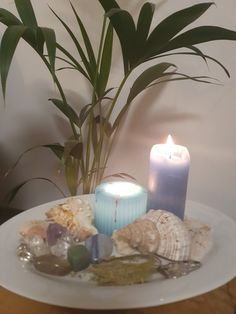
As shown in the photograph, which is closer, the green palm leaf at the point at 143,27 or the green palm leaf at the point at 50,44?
the green palm leaf at the point at 50,44

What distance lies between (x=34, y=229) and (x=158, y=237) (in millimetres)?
198

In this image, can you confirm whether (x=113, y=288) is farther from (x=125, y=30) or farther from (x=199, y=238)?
(x=125, y=30)

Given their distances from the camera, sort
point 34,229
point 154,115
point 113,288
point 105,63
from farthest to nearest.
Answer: point 154,115
point 105,63
point 34,229
point 113,288

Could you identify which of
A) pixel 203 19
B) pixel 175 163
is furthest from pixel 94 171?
pixel 203 19

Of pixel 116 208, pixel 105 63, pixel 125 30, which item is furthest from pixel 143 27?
pixel 116 208

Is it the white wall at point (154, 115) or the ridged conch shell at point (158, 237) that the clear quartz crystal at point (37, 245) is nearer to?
the ridged conch shell at point (158, 237)

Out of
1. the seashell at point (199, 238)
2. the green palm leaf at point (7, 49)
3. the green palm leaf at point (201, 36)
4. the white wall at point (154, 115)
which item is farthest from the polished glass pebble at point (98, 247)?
the white wall at point (154, 115)

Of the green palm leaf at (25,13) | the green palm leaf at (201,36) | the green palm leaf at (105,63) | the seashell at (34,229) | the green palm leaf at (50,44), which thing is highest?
the green palm leaf at (25,13)

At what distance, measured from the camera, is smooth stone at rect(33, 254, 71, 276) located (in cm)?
58

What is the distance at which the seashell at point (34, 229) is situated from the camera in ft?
2.11

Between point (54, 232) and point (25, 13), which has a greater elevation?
point (25, 13)

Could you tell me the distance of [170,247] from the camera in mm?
604

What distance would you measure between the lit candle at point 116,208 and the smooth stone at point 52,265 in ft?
0.37

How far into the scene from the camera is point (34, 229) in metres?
0.65
